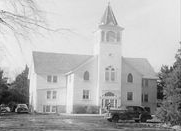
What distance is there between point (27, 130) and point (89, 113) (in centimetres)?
3245

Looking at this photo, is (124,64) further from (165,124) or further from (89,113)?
(165,124)

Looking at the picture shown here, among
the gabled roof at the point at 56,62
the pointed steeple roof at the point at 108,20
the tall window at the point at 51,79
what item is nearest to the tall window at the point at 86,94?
the gabled roof at the point at 56,62

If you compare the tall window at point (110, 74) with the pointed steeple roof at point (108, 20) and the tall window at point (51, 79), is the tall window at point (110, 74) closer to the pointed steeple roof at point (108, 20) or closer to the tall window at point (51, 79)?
the pointed steeple roof at point (108, 20)

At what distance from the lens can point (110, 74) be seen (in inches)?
2276

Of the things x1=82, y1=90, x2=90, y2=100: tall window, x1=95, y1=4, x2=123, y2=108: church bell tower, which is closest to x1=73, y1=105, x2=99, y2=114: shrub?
x1=95, y1=4, x2=123, y2=108: church bell tower

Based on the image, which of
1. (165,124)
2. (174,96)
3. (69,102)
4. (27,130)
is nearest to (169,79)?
(174,96)

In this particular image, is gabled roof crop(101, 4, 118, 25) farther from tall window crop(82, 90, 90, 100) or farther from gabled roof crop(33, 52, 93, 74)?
tall window crop(82, 90, 90, 100)

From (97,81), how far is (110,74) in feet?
7.15

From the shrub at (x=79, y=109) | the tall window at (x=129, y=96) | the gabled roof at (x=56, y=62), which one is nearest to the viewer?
the shrub at (x=79, y=109)

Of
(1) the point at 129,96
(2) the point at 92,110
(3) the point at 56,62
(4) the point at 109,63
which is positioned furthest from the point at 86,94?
(3) the point at 56,62

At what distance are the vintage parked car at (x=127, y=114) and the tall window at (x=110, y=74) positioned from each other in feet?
62.6

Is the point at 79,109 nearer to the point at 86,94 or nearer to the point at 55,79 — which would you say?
the point at 86,94

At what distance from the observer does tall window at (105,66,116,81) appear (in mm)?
57688

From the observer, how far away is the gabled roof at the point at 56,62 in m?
62.0
